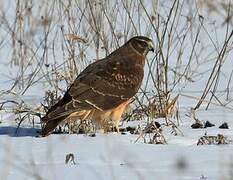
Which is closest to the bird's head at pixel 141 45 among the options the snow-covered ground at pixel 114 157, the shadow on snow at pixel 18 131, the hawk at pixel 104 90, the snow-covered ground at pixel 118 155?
the hawk at pixel 104 90

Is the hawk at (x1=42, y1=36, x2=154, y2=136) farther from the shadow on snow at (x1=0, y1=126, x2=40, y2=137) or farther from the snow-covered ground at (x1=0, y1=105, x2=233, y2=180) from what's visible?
the snow-covered ground at (x1=0, y1=105, x2=233, y2=180)

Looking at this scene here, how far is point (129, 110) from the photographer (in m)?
6.21

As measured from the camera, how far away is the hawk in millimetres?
5484

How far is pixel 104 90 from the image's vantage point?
5777 mm

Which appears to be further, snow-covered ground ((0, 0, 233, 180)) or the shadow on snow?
the shadow on snow

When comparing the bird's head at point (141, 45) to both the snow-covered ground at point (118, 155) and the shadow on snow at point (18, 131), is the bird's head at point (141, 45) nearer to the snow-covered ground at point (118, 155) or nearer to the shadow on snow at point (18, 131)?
the snow-covered ground at point (118, 155)

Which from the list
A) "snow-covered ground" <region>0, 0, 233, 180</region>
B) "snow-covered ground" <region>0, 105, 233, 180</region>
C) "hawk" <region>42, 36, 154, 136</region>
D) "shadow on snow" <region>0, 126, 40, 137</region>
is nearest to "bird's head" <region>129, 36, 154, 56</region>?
"hawk" <region>42, 36, 154, 136</region>

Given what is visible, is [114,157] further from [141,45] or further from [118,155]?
[141,45]

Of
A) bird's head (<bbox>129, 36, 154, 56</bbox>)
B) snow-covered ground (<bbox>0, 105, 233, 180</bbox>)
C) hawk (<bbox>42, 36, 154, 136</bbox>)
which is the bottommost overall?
snow-covered ground (<bbox>0, 105, 233, 180</bbox>)

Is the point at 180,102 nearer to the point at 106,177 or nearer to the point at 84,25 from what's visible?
the point at 84,25

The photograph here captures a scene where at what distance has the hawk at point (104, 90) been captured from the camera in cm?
548

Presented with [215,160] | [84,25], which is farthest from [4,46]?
[215,160]

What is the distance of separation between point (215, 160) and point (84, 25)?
4139 mm

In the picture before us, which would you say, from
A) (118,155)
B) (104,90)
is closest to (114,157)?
(118,155)
